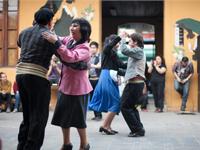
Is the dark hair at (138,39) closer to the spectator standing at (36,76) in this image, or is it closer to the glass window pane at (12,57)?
the spectator standing at (36,76)

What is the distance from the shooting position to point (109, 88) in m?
9.44

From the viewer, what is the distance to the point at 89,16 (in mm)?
15312

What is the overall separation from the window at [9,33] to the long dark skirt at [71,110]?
9310 mm

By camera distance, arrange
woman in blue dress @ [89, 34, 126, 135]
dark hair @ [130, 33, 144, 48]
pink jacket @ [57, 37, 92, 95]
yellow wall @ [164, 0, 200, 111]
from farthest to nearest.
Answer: yellow wall @ [164, 0, 200, 111] < woman in blue dress @ [89, 34, 126, 135] < dark hair @ [130, 33, 144, 48] < pink jacket @ [57, 37, 92, 95]

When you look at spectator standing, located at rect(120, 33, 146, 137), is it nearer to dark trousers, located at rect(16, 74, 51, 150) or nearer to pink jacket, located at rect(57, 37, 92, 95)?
pink jacket, located at rect(57, 37, 92, 95)

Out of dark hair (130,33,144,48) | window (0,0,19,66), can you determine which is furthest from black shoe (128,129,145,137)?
window (0,0,19,66)

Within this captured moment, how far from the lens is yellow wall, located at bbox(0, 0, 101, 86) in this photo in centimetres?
1533

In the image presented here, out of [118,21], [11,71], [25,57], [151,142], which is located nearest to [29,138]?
[25,57]

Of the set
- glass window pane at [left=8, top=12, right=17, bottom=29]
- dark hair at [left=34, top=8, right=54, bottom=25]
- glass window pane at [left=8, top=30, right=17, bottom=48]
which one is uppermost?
glass window pane at [left=8, top=12, right=17, bottom=29]

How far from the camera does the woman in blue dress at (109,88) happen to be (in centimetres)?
920

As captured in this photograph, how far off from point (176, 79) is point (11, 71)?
4.88 m

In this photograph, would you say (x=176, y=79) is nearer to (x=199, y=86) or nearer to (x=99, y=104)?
(x=199, y=86)

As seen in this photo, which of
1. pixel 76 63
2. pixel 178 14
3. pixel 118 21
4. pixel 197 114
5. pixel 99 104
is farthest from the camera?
pixel 118 21

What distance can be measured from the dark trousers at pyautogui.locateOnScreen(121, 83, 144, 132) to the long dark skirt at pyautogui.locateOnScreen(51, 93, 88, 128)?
238 cm
